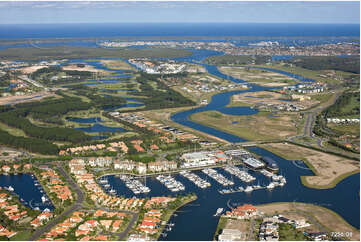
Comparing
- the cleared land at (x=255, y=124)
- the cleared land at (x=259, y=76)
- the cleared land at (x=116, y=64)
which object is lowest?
the cleared land at (x=255, y=124)

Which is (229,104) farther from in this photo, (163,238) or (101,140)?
(163,238)

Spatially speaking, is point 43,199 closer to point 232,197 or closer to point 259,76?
point 232,197

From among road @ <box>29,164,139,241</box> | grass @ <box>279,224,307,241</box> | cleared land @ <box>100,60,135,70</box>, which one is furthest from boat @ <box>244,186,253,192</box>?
cleared land @ <box>100,60,135,70</box>

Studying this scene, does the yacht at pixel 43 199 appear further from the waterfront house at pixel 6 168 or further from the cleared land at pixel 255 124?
the cleared land at pixel 255 124

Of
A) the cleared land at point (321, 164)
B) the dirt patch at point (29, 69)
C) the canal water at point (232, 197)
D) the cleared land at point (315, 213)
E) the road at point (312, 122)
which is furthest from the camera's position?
the dirt patch at point (29, 69)

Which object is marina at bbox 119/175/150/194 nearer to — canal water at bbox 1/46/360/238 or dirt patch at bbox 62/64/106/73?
canal water at bbox 1/46/360/238

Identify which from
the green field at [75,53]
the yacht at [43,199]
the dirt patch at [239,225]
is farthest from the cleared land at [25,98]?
the green field at [75,53]
